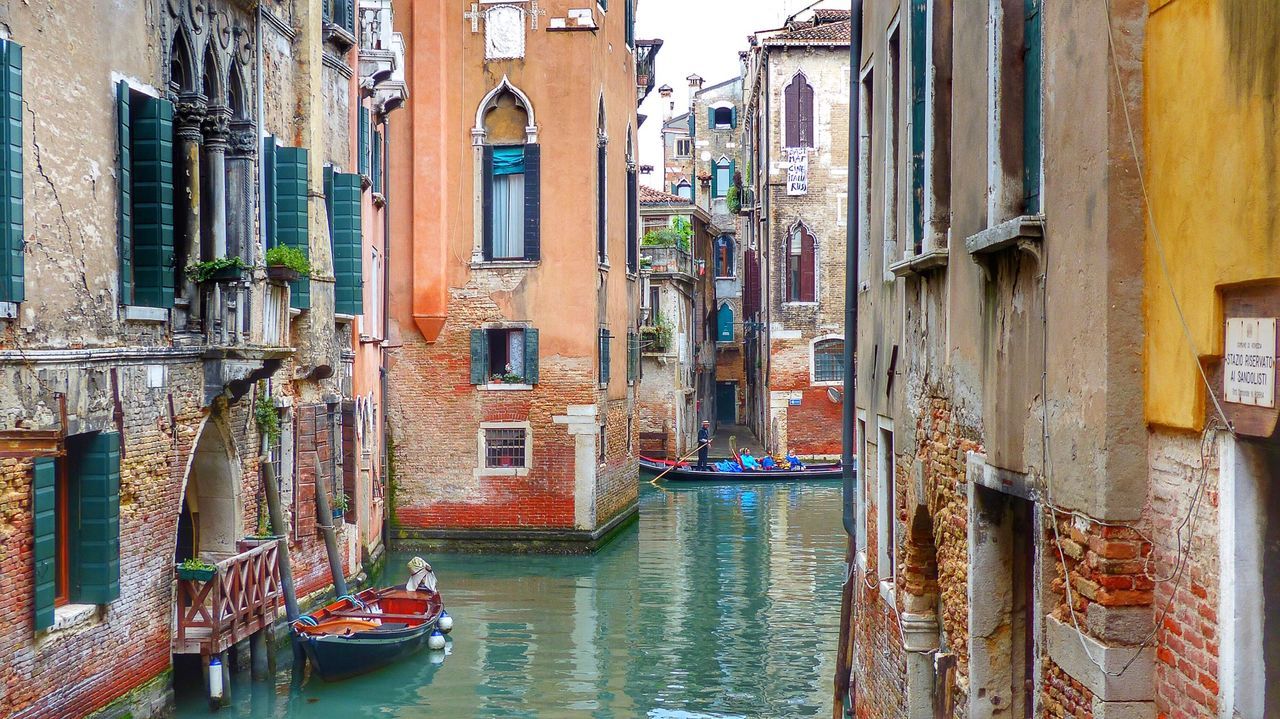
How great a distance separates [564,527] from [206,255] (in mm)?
10377

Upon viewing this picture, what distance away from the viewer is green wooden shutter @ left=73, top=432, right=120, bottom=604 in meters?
8.91

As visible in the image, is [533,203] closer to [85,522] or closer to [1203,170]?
[85,522]

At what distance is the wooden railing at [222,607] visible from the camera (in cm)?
1057

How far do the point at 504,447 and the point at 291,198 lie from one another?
850 centimetres

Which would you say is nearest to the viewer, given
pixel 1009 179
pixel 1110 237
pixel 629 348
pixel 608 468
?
pixel 1110 237

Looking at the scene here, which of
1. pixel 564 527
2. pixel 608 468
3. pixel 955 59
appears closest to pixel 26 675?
pixel 955 59

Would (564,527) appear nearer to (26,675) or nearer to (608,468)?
(608,468)

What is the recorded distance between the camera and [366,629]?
43.8 ft

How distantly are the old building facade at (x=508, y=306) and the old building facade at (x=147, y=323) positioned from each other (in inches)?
249

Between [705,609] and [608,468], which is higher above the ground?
[608,468]

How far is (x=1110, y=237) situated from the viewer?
3.93m

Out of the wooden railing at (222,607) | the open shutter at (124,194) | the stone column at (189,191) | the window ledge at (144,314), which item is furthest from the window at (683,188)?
the open shutter at (124,194)

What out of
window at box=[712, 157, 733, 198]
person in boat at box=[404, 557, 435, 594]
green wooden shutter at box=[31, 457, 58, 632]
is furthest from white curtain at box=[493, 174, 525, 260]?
window at box=[712, 157, 733, 198]

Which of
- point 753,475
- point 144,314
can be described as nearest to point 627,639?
point 144,314
